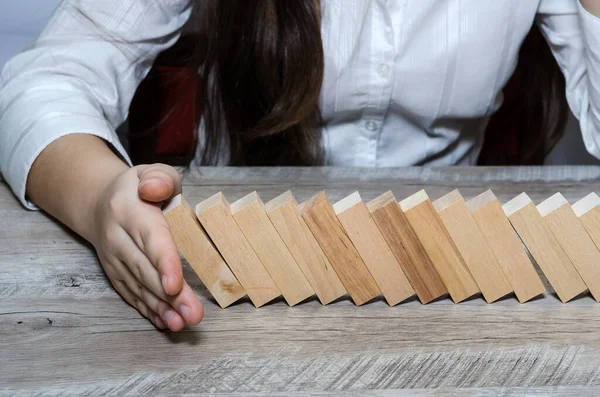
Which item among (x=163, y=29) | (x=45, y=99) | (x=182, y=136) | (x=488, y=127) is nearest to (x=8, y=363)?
(x=45, y=99)

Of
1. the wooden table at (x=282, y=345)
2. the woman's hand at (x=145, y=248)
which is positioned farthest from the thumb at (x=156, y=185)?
the wooden table at (x=282, y=345)

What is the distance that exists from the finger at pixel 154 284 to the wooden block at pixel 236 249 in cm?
6

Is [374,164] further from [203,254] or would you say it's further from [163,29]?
[203,254]

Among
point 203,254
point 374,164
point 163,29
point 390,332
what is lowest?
point 374,164

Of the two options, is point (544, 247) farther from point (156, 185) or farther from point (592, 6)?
point (592, 6)

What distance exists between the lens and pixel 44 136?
842 millimetres

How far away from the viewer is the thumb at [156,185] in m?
0.60

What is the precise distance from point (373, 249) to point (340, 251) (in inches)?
1.1

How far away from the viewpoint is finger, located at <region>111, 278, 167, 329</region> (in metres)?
0.61

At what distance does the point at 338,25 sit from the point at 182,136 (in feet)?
1.78

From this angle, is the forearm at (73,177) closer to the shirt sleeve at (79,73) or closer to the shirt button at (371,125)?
Result: the shirt sleeve at (79,73)

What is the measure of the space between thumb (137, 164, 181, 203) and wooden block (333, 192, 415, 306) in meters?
0.14

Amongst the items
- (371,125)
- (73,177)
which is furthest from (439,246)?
(371,125)

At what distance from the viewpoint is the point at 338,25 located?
3.43ft
